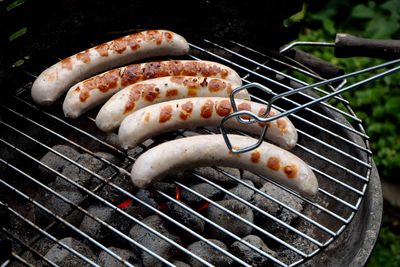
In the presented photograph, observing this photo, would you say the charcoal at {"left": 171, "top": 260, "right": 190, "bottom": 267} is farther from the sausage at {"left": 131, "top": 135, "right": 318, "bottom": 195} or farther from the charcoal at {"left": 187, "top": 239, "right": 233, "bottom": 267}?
the sausage at {"left": 131, "top": 135, "right": 318, "bottom": 195}

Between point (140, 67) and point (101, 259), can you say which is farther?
point (140, 67)

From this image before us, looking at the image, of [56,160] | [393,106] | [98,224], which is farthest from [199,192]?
[393,106]

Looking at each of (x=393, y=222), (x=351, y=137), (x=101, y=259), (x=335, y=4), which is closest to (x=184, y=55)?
(x=351, y=137)

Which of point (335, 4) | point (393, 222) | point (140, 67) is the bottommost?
point (393, 222)

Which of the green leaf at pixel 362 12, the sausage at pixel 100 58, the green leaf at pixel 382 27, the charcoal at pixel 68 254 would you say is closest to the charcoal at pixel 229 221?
the charcoal at pixel 68 254

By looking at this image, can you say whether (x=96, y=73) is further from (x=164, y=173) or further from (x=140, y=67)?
(x=164, y=173)

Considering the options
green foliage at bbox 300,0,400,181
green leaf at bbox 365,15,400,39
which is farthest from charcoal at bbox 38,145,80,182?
green leaf at bbox 365,15,400,39
